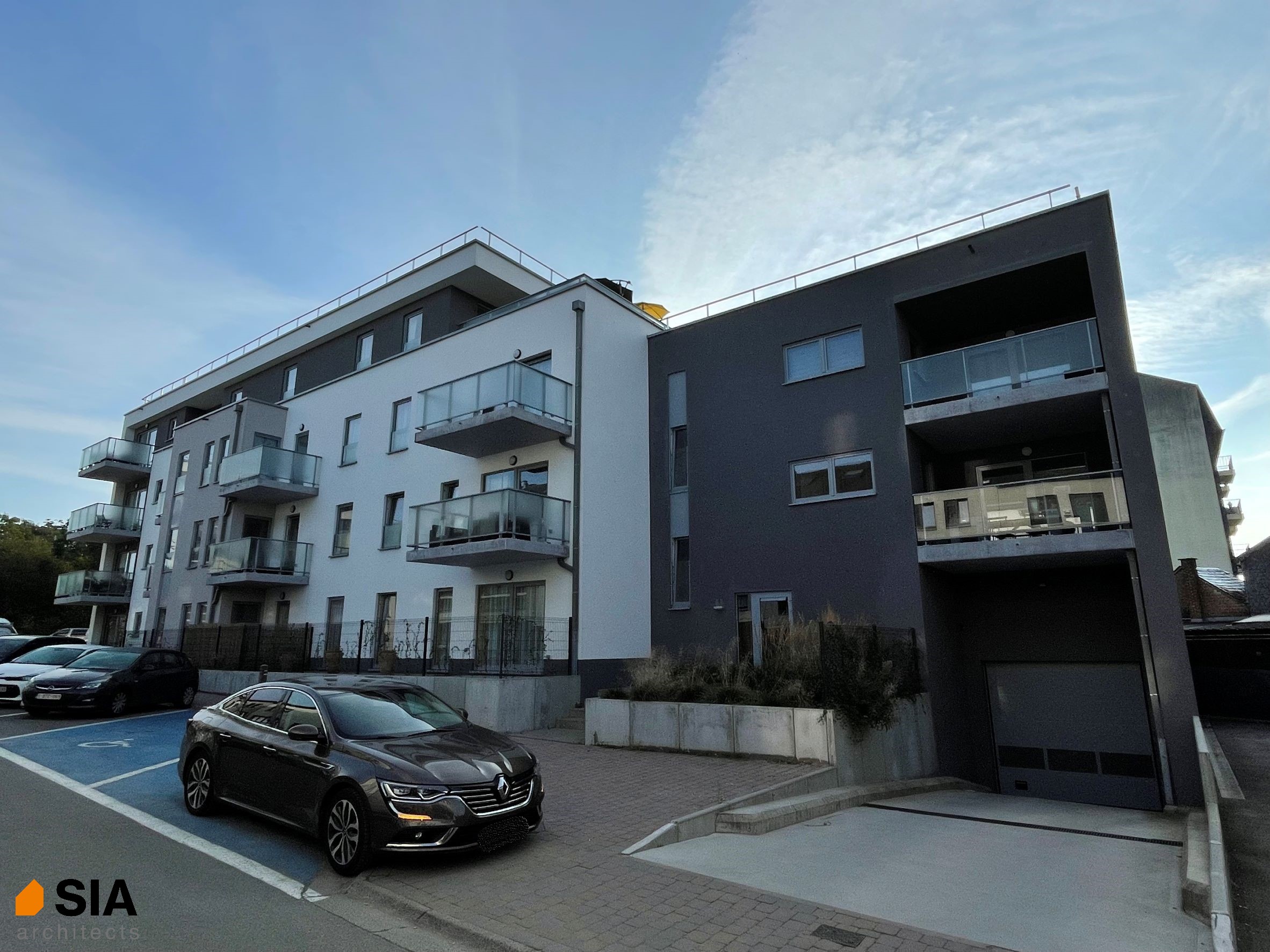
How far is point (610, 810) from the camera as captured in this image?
789 cm

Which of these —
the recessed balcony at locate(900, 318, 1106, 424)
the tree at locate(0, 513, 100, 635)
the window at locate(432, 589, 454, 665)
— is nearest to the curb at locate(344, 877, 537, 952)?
Result: the window at locate(432, 589, 454, 665)

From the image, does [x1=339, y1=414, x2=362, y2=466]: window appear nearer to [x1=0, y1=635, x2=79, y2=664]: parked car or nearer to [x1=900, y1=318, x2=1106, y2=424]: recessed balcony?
[x1=0, y1=635, x2=79, y2=664]: parked car

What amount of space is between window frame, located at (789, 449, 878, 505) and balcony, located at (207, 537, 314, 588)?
15576 mm

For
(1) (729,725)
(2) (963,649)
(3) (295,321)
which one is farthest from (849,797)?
(3) (295,321)

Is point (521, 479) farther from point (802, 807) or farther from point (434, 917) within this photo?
point (434, 917)

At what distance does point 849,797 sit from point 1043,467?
962 cm

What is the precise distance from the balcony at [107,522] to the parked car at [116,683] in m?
20.3

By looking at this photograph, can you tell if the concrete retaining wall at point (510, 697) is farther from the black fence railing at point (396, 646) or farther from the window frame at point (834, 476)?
the window frame at point (834, 476)

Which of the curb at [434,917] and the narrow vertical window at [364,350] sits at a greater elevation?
the narrow vertical window at [364,350]

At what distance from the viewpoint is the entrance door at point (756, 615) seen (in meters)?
15.9

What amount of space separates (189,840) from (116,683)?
1104cm

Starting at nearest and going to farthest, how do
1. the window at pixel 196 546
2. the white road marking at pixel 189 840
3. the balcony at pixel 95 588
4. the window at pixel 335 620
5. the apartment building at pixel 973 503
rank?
1. the white road marking at pixel 189 840
2. the apartment building at pixel 973 503
3. the window at pixel 335 620
4. the window at pixel 196 546
5. the balcony at pixel 95 588

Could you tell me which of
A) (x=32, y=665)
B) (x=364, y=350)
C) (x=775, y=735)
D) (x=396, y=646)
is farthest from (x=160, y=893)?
(x=364, y=350)

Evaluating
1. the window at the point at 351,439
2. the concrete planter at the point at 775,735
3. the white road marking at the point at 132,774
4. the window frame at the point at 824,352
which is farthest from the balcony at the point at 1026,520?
the window at the point at 351,439
